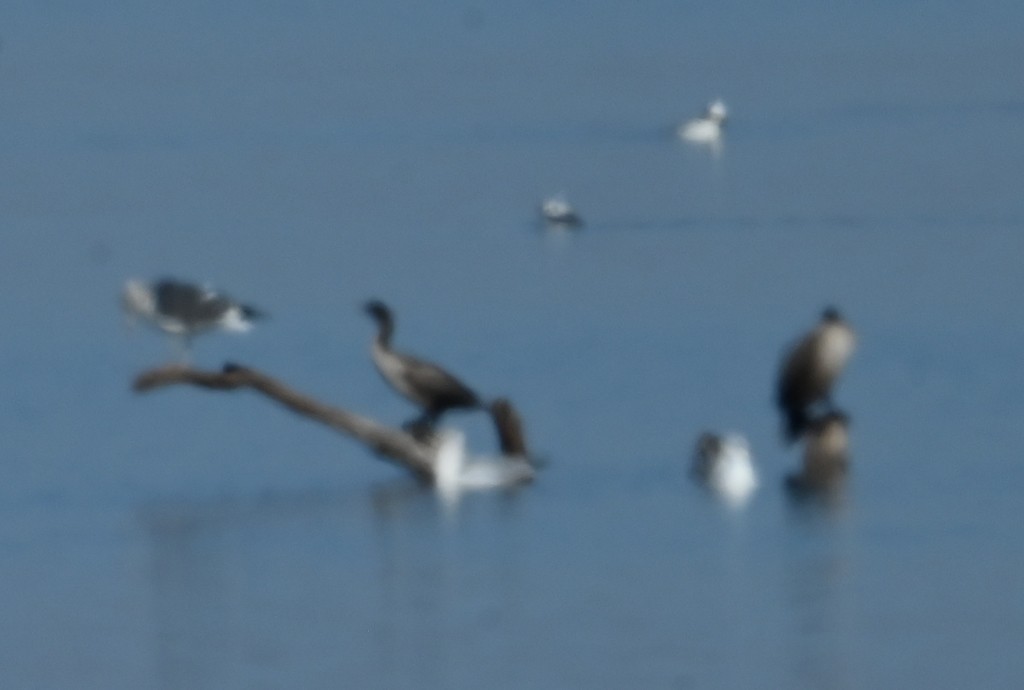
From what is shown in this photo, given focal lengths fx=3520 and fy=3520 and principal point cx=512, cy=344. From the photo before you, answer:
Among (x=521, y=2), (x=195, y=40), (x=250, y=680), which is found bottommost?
(x=250, y=680)

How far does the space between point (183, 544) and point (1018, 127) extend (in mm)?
22935

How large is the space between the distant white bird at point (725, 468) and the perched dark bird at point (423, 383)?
1.02 metres

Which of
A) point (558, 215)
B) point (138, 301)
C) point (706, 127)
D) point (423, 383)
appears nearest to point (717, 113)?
A: point (706, 127)

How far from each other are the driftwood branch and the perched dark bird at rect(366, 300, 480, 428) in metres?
0.28

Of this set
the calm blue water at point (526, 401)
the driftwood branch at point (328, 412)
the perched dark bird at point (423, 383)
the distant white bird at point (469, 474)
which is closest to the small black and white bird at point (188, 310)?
the calm blue water at point (526, 401)

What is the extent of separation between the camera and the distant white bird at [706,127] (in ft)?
109

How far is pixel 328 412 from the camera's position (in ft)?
41.3

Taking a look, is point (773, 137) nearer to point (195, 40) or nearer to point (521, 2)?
point (195, 40)

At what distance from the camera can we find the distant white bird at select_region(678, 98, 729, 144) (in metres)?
33.2

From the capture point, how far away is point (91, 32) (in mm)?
59188

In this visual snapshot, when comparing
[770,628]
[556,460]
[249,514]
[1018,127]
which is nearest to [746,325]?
[556,460]

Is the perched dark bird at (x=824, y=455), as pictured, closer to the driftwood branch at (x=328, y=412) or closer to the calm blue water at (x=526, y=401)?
the calm blue water at (x=526, y=401)

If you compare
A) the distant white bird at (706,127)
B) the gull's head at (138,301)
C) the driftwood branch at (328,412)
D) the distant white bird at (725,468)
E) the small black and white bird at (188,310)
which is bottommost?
the distant white bird at (725,468)

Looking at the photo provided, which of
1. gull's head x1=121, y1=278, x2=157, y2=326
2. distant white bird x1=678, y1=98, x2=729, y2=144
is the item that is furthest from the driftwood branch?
distant white bird x1=678, y1=98, x2=729, y2=144
